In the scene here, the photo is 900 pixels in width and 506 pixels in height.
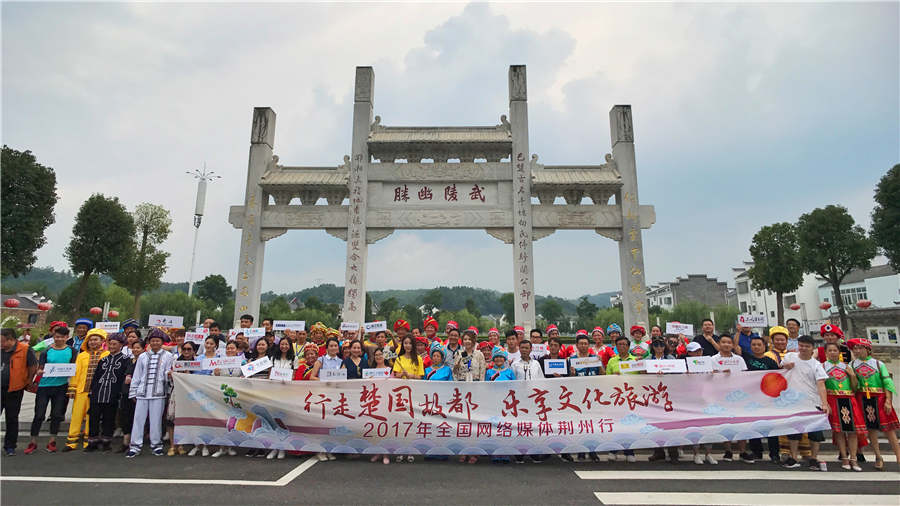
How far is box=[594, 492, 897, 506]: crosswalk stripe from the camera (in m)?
3.80

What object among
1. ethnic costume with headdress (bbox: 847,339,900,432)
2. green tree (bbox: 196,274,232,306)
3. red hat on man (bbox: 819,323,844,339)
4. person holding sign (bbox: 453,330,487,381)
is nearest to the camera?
ethnic costume with headdress (bbox: 847,339,900,432)

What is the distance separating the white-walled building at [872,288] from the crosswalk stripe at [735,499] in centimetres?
3485

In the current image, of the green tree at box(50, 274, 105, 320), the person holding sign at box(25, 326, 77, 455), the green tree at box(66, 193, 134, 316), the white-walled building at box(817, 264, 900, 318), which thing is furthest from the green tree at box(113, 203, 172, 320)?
the white-walled building at box(817, 264, 900, 318)

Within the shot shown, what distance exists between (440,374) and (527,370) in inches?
44.2

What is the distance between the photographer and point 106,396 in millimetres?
5566

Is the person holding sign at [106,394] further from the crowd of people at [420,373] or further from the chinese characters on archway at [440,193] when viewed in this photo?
the chinese characters on archway at [440,193]

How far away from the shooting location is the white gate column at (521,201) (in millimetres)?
11742

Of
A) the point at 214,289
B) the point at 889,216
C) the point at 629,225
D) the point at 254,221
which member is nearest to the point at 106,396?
the point at 254,221

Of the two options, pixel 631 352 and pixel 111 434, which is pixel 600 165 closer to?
pixel 631 352

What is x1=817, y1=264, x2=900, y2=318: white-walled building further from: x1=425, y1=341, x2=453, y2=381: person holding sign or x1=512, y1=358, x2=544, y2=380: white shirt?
x1=425, y1=341, x2=453, y2=381: person holding sign

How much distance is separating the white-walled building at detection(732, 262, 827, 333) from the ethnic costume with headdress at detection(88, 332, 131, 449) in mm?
42873

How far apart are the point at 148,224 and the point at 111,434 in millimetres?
26500

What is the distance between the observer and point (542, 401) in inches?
202

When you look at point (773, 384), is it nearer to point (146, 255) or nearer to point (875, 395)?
point (875, 395)
